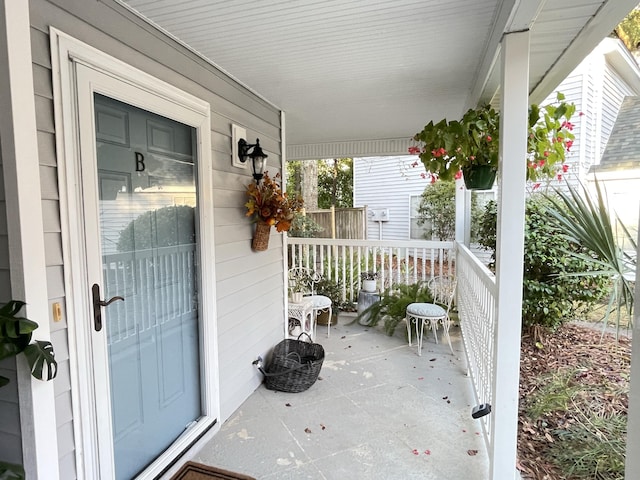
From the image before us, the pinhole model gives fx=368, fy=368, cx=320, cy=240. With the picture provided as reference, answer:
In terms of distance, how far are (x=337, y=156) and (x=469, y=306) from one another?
2.86 metres

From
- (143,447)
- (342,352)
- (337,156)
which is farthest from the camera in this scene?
(337,156)

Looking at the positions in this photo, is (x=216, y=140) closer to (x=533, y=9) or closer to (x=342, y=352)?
(x=533, y=9)

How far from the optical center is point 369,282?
5.20 metres

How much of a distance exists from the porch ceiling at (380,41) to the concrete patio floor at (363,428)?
2323 mm

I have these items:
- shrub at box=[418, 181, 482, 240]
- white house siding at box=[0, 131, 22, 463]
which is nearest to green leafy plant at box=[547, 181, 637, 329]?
white house siding at box=[0, 131, 22, 463]

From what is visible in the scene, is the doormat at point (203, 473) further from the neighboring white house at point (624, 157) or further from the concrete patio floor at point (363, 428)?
the neighboring white house at point (624, 157)

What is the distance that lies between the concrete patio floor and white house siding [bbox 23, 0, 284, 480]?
0.35m

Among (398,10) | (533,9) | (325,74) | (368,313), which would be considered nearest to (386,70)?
(325,74)


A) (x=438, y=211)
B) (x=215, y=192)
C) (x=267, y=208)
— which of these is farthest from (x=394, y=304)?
(x=438, y=211)

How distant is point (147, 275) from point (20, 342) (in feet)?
2.46

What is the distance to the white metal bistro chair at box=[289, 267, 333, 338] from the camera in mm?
4270

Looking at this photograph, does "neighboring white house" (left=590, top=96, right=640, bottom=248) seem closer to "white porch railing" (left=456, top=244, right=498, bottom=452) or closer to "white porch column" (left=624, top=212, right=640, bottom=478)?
"white porch railing" (left=456, top=244, right=498, bottom=452)

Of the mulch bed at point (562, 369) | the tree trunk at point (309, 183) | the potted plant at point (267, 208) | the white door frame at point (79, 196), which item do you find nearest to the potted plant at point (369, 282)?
the mulch bed at point (562, 369)

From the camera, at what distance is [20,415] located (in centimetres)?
135
